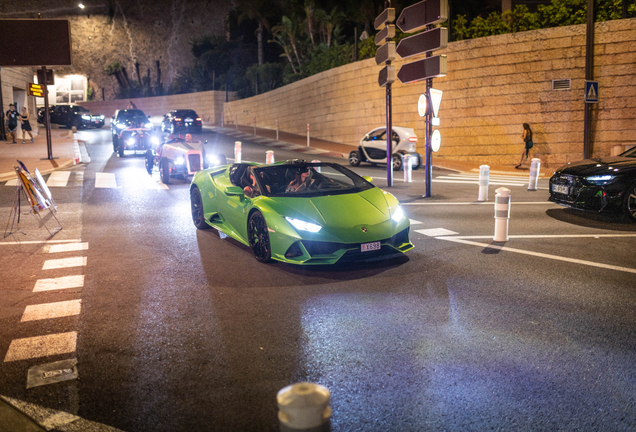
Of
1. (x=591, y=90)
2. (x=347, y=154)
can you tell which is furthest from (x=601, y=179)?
(x=347, y=154)

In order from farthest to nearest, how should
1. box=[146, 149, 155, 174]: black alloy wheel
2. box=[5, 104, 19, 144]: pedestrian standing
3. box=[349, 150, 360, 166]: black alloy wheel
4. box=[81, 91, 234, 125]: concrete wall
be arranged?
box=[81, 91, 234, 125]: concrete wall < box=[5, 104, 19, 144]: pedestrian standing < box=[349, 150, 360, 166]: black alloy wheel < box=[146, 149, 155, 174]: black alloy wheel

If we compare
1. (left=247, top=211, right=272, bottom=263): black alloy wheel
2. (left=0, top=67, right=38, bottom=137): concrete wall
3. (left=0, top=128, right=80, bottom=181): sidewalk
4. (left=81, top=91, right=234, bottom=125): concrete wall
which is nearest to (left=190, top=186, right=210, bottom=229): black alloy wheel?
(left=247, top=211, right=272, bottom=263): black alloy wheel

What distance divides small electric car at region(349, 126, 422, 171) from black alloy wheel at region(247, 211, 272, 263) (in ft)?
42.1

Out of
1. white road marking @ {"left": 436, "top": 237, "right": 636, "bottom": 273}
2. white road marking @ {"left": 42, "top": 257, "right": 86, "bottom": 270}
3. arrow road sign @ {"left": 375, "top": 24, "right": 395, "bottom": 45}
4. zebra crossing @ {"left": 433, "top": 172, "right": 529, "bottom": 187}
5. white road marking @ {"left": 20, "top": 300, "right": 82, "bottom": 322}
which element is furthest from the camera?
zebra crossing @ {"left": 433, "top": 172, "right": 529, "bottom": 187}

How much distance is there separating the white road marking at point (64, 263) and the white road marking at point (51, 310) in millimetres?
1739

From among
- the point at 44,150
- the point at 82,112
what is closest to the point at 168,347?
the point at 44,150

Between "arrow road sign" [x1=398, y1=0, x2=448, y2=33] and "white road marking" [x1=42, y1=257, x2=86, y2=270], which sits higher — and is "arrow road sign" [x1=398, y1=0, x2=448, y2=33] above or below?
above

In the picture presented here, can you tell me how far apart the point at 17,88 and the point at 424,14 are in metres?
35.4

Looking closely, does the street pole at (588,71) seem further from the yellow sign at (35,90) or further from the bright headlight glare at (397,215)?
the yellow sign at (35,90)

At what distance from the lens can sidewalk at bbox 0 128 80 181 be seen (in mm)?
20062

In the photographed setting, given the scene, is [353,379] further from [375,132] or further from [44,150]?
[44,150]

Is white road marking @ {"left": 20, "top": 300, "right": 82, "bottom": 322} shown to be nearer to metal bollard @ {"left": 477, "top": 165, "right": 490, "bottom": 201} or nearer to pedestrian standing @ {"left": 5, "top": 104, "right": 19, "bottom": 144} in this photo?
metal bollard @ {"left": 477, "top": 165, "right": 490, "bottom": 201}

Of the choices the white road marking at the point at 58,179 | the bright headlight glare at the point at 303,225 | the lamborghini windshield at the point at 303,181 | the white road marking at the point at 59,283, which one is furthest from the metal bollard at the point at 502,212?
the white road marking at the point at 58,179

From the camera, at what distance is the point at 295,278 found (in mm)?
6973
